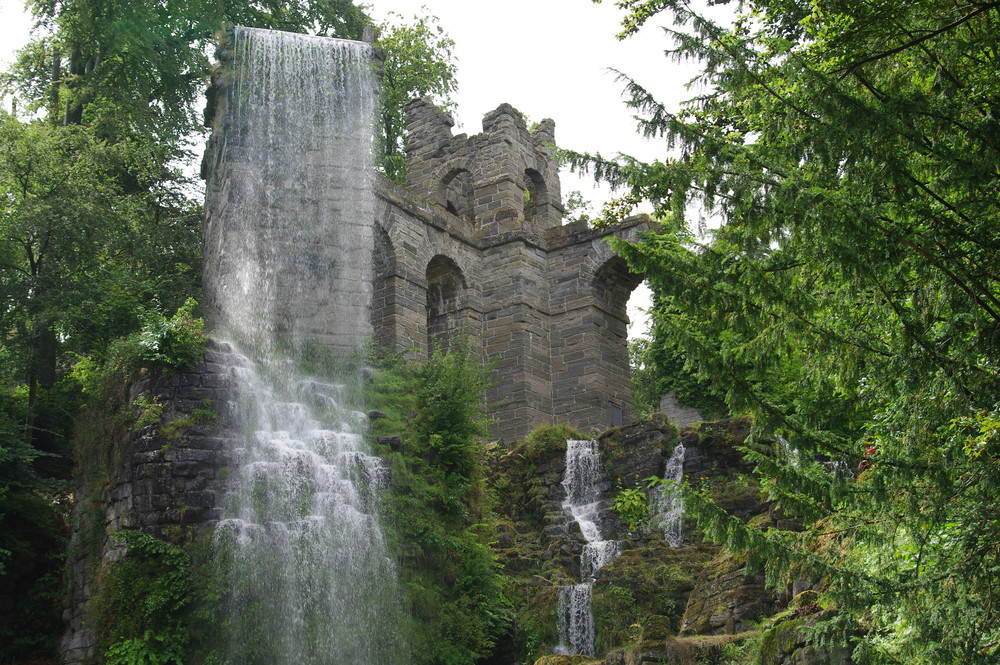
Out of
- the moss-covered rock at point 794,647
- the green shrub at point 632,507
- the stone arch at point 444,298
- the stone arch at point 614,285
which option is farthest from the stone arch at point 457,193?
the moss-covered rock at point 794,647

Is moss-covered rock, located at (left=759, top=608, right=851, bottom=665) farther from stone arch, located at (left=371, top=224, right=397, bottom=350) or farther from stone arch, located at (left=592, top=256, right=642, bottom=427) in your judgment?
stone arch, located at (left=592, top=256, right=642, bottom=427)

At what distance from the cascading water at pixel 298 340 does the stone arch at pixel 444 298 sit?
4.05 meters

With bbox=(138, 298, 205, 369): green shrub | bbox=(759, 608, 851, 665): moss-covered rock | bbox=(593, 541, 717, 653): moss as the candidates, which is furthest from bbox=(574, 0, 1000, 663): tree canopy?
bbox=(138, 298, 205, 369): green shrub

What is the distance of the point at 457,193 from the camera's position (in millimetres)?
25703

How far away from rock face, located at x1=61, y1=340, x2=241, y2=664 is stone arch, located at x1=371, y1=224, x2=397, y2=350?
264 inches

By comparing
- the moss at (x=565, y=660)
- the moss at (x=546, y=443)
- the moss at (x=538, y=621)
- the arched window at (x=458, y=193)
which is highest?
the arched window at (x=458, y=193)

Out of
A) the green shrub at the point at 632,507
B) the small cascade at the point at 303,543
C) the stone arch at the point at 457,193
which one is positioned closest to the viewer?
the small cascade at the point at 303,543

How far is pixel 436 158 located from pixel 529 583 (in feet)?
42.3

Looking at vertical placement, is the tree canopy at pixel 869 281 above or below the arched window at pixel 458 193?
below

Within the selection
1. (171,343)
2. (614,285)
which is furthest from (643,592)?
(614,285)

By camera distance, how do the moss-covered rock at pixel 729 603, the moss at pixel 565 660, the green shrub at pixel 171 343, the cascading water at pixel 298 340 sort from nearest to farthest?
the moss-covered rock at pixel 729 603 < the moss at pixel 565 660 < the cascading water at pixel 298 340 < the green shrub at pixel 171 343

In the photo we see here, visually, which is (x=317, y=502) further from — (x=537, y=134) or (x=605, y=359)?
(x=537, y=134)

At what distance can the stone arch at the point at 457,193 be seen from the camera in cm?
2544

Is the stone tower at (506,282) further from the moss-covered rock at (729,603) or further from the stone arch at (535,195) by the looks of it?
the moss-covered rock at (729,603)
